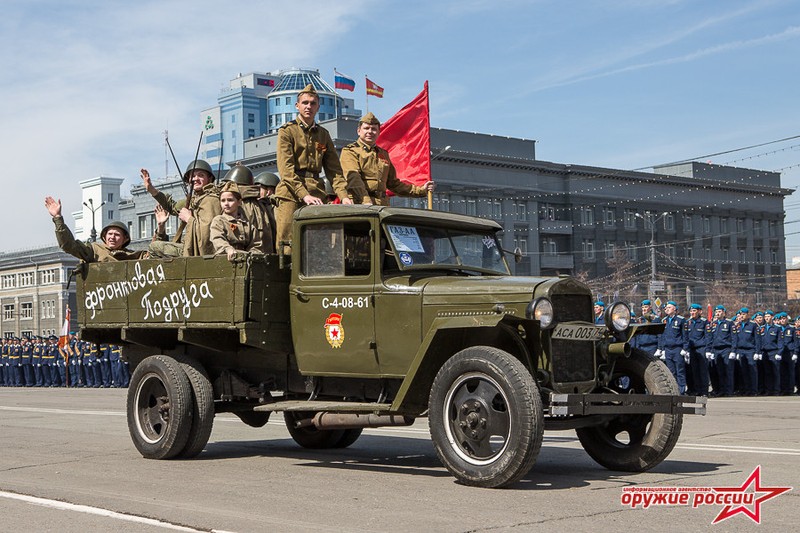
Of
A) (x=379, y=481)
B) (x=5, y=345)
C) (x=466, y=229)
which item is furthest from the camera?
(x=5, y=345)

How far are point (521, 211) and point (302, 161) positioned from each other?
6932 cm

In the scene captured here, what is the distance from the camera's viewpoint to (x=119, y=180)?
133500 mm

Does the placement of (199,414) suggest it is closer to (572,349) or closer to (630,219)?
(572,349)

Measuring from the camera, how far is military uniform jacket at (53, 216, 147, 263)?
1149 cm

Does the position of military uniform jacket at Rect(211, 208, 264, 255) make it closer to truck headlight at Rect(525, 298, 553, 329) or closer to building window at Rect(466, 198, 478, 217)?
truck headlight at Rect(525, 298, 553, 329)

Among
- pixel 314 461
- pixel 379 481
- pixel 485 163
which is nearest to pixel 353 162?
pixel 314 461

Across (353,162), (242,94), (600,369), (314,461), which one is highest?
(242,94)

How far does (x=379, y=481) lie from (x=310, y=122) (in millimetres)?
4073

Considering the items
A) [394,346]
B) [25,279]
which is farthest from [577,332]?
[25,279]

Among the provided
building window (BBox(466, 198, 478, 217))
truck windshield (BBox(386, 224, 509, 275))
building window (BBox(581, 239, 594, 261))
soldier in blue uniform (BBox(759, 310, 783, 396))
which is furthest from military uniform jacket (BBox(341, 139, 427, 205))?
building window (BBox(581, 239, 594, 261))

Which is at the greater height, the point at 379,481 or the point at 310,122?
the point at 310,122

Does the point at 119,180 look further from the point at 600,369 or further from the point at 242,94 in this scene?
the point at 600,369

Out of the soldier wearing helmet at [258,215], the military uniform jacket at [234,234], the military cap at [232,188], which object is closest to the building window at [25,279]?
the military cap at [232,188]

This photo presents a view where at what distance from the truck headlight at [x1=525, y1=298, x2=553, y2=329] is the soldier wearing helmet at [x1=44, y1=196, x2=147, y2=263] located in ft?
17.3
